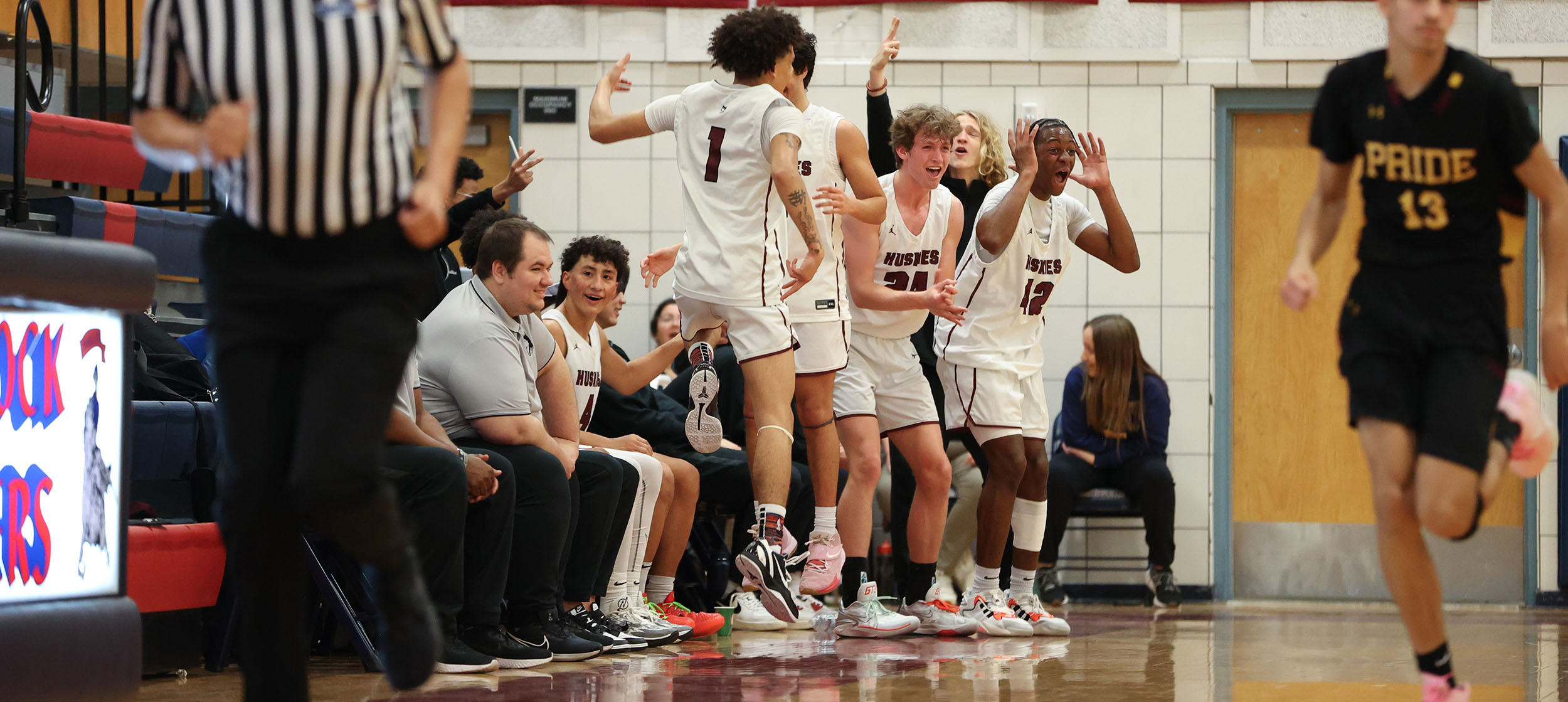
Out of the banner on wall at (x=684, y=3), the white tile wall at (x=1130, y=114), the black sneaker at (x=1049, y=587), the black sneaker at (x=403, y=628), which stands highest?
the banner on wall at (x=684, y=3)

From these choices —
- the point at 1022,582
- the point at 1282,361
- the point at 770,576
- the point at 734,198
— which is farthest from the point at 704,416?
the point at 1282,361

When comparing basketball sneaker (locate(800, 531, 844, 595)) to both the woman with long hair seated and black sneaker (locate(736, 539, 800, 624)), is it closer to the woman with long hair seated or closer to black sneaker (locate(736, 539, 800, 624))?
black sneaker (locate(736, 539, 800, 624))

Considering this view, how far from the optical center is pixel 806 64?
562cm

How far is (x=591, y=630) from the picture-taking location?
516cm

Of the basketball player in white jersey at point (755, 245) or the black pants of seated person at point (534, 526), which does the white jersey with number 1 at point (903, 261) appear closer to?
the basketball player in white jersey at point (755, 245)

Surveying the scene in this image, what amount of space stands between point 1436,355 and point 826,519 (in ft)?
9.58

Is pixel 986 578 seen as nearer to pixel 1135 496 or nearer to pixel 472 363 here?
pixel 472 363

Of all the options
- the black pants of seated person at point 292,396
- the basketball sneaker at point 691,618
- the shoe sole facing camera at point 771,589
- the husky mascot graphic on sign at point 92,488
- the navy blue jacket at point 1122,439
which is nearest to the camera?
the black pants of seated person at point 292,396

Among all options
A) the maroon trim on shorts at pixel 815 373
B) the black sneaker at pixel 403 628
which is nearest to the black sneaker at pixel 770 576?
the maroon trim on shorts at pixel 815 373

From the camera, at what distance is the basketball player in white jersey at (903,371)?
5.98 metres

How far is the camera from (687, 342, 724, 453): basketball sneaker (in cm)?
540

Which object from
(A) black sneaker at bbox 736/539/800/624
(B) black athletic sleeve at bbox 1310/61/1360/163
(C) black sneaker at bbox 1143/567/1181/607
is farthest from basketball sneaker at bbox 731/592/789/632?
(B) black athletic sleeve at bbox 1310/61/1360/163

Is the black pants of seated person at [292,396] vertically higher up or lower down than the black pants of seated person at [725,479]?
higher up

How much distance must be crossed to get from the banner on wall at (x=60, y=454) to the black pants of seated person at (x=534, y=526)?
1.20 m
